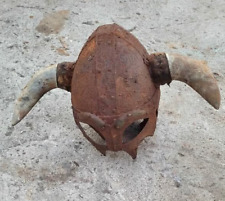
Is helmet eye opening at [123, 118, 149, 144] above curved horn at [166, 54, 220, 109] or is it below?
below

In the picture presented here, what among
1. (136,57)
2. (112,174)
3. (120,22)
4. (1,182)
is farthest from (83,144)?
(120,22)

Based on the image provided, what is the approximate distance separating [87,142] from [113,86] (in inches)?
25.4

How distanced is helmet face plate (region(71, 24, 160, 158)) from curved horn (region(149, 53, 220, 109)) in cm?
6

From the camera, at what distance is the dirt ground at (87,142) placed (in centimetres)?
279

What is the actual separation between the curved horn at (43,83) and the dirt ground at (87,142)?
34 cm

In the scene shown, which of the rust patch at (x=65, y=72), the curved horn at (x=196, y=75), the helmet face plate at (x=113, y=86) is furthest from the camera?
the rust patch at (x=65, y=72)

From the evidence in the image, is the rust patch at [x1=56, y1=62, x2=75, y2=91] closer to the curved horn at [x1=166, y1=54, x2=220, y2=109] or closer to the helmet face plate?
the helmet face plate

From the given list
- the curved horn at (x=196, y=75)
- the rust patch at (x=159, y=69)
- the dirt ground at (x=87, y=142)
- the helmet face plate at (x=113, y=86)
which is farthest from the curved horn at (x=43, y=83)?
the curved horn at (x=196, y=75)

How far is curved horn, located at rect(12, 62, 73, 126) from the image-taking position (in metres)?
2.75

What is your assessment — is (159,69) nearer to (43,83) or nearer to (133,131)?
(133,131)

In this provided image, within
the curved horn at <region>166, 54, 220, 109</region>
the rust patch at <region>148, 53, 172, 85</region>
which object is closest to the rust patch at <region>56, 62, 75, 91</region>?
the rust patch at <region>148, 53, 172, 85</region>

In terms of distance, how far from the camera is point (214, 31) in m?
3.81

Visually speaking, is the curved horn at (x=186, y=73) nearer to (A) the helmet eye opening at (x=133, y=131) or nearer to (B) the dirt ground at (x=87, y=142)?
(A) the helmet eye opening at (x=133, y=131)

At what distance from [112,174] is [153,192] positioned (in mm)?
263
